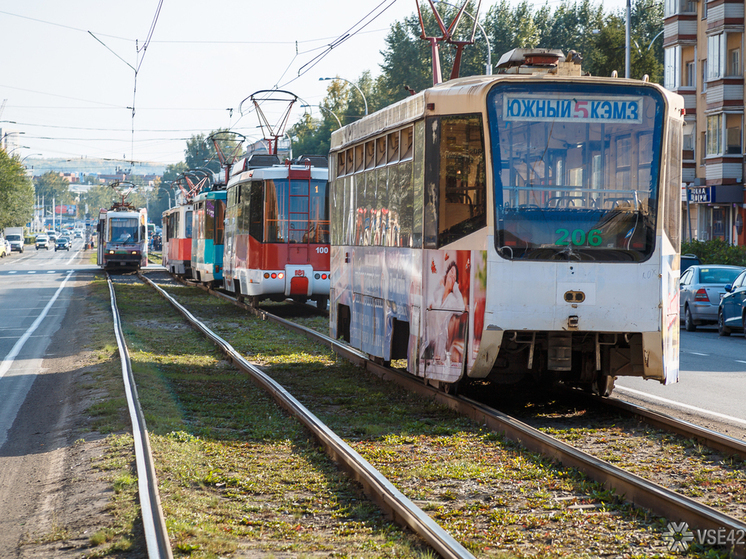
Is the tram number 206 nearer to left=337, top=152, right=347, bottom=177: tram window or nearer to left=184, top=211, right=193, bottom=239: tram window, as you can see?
left=337, top=152, right=347, bottom=177: tram window

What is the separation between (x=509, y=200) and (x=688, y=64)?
145 feet

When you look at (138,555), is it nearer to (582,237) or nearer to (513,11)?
→ (582,237)

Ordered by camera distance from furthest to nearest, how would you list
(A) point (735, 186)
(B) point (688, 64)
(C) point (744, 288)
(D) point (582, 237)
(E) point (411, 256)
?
1. (B) point (688, 64)
2. (A) point (735, 186)
3. (C) point (744, 288)
4. (E) point (411, 256)
5. (D) point (582, 237)

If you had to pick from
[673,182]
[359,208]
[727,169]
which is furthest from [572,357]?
[727,169]

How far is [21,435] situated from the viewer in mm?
10000

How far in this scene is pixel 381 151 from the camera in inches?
467

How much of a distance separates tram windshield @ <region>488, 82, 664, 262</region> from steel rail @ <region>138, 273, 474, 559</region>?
7.75 ft

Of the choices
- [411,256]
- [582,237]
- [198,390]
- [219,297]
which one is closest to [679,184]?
[582,237]

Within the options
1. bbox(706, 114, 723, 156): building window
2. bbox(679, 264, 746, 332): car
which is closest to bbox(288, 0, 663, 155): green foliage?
bbox(706, 114, 723, 156): building window

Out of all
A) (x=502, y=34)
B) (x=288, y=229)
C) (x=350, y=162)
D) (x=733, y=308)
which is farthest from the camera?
(x=502, y=34)

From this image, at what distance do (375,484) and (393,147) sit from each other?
17.1 ft

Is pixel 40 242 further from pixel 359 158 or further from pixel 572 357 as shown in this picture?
pixel 572 357

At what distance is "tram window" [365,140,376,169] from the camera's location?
12267 mm

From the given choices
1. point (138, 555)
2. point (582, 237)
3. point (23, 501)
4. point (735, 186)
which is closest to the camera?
point (138, 555)
